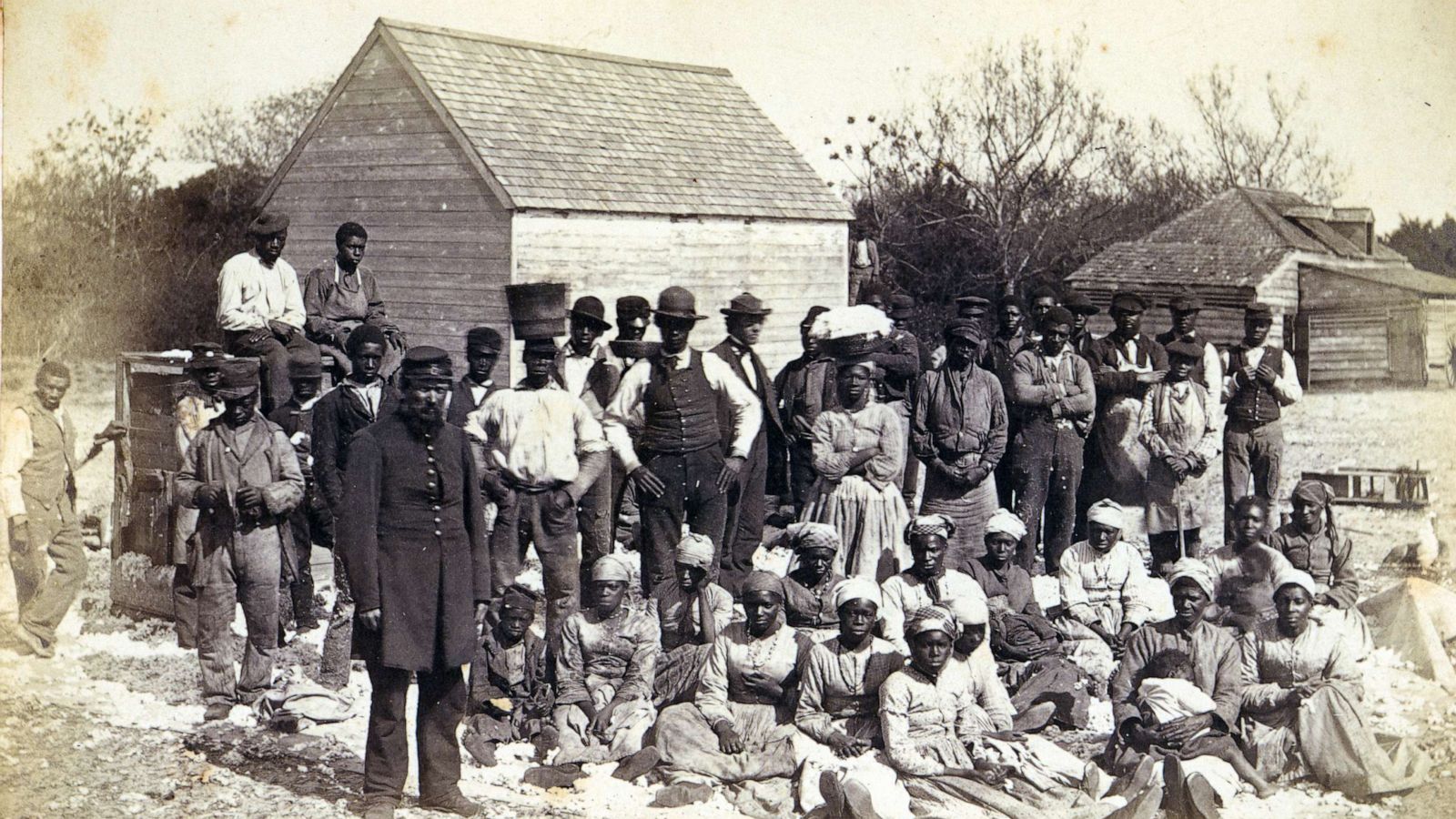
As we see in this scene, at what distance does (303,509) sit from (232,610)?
94 cm

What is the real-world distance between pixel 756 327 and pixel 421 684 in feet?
13.7

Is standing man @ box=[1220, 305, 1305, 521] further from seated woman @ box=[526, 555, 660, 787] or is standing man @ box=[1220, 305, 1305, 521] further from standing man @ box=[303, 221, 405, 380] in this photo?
standing man @ box=[303, 221, 405, 380]

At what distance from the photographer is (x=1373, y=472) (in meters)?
11.9

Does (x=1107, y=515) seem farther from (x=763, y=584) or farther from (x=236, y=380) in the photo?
(x=236, y=380)

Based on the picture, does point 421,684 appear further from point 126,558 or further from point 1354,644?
point 1354,644

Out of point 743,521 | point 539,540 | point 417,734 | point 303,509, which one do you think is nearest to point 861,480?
point 743,521

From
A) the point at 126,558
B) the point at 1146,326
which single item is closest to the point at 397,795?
the point at 126,558

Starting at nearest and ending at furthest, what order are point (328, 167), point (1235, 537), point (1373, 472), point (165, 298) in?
point (1235, 537) < point (1373, 472) < point (328, 167) < point (165, 298)

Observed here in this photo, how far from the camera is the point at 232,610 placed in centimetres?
753

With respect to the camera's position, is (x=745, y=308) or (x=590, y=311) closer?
(x=590, y=311)

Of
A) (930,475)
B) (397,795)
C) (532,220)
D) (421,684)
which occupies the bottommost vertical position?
(397,795)

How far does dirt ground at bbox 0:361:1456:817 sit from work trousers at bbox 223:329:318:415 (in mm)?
1263

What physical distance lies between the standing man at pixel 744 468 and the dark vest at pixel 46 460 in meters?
3.82

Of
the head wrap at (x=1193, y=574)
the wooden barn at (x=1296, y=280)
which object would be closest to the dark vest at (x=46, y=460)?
the head wrap at (x=1193, y=574)
